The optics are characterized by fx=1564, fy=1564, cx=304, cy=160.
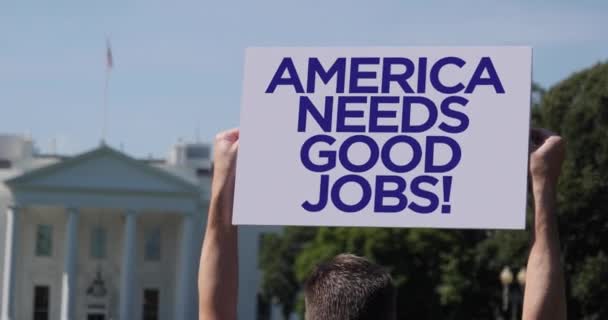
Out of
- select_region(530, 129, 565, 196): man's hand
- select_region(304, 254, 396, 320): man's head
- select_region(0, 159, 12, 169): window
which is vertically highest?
select_region(0, 159, 12, 169): window

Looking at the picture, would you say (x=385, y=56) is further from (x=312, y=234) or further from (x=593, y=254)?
(x=312, y=234)

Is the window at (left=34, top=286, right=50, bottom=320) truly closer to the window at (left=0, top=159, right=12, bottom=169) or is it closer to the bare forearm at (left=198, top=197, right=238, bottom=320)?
the window at (left=0, top=159, right=12, bottom=169)

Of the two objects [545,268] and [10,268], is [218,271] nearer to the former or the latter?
[545,268]

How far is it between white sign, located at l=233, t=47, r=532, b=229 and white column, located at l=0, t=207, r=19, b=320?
81.5 m

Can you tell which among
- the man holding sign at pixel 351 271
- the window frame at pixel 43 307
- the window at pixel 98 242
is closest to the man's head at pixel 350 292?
the man holding sign at pixel 351 271

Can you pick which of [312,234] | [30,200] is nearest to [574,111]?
[312,234]

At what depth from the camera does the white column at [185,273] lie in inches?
3506

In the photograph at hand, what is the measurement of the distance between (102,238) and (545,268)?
88.5 meters

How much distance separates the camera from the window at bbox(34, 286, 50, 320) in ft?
289

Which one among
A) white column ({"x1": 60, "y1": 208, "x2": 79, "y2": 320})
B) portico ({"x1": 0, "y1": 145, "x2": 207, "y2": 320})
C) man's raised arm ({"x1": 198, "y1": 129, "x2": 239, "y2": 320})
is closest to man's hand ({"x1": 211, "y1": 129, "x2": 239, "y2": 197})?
man's raised arm ({"x1": 198, "y1": 129, "x2": 239, "y2": 320})

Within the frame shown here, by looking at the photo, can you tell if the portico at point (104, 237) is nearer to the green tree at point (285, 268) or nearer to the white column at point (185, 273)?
the white column at point (185, 273)

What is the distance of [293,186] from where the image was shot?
3.98 metres

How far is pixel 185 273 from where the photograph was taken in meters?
89.8

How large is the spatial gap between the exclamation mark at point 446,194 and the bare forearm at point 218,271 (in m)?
0.53
